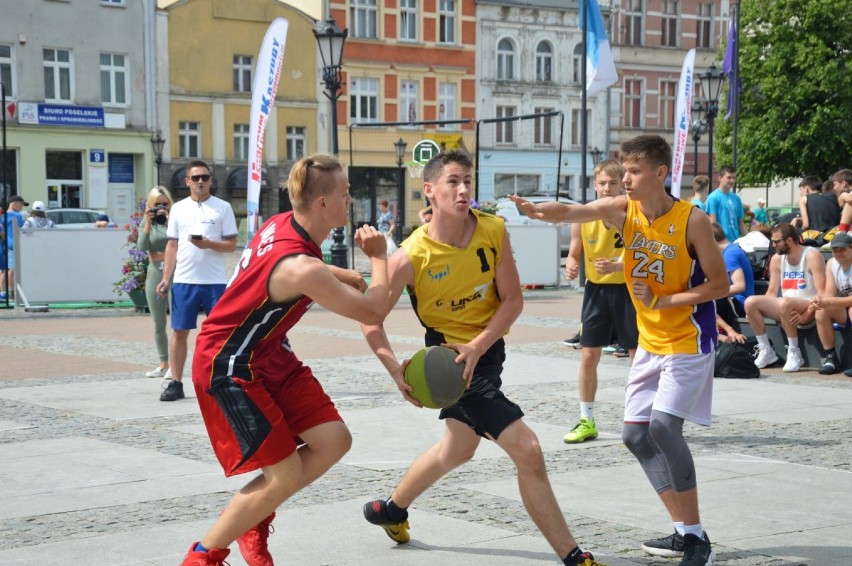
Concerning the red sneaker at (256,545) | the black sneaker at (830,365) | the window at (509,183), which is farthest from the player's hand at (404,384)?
the window at (509,183)

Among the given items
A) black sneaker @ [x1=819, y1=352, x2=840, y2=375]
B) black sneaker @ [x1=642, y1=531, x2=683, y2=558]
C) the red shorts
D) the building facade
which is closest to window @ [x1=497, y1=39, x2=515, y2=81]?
the building facade

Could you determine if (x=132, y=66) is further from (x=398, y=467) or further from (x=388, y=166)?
(x=398, y=467)

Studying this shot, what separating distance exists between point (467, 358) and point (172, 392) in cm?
580

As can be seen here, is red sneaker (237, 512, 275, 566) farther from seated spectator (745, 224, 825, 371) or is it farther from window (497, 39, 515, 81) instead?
window (497, 39, 515, 81)

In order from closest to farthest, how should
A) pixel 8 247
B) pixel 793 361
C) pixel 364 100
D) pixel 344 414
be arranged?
pixel 344 414 → pixel 793 361 → pixel 8 247 → pixel 364 100

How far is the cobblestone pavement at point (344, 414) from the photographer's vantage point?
20.0 ft

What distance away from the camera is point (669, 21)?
197 ft

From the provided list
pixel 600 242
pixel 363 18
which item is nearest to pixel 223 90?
pixel 363 18

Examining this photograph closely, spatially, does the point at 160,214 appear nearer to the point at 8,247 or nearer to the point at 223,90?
the point at 8,247

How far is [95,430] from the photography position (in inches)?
356

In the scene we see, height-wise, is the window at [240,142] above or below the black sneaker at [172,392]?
above

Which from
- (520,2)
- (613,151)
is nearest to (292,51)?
(520,2)

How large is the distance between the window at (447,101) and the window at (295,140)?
21.5 feet

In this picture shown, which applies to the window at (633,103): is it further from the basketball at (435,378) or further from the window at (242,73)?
the basketball at (435,378)
